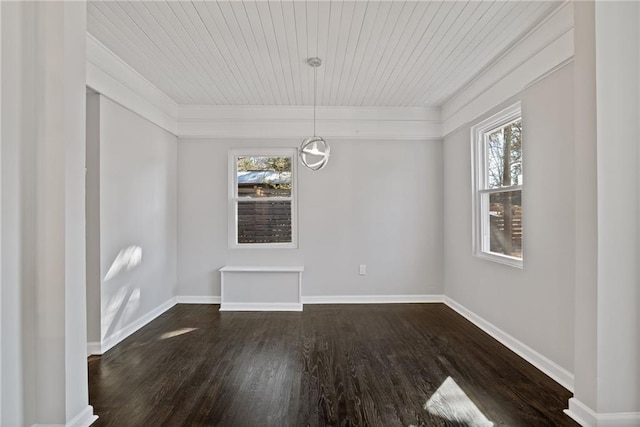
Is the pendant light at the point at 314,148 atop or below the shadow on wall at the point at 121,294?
atop

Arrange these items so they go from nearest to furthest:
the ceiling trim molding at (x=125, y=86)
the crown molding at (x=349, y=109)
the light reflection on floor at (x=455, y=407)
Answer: the light reflection on floor at (x=455, y=407) → the crown molding at (x=349, y=109) → the ceiling trim molding at (x=125, y=86)

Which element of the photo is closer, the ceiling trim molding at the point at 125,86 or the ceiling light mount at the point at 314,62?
the ceiling trim molding at the point at 125,86

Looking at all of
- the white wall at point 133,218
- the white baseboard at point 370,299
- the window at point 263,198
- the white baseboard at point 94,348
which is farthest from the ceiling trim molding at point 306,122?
the white baseboard at point 94,348

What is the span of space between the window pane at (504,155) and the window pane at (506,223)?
0.13 meters

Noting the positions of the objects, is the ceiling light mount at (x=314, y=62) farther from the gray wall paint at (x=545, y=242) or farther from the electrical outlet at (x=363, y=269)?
the electrical outlet at (x=363, y=269)

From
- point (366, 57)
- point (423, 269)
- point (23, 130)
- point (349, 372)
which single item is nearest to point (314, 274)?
point (423, 269)

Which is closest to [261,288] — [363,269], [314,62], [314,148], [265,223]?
[265,223]

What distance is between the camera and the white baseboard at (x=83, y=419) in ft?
6.24

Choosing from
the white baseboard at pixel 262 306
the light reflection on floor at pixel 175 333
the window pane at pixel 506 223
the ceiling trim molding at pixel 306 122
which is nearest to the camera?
the window pane at pixel 506 223

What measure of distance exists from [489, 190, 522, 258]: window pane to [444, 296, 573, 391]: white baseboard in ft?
2.44

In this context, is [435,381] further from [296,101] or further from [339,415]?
[296,101]

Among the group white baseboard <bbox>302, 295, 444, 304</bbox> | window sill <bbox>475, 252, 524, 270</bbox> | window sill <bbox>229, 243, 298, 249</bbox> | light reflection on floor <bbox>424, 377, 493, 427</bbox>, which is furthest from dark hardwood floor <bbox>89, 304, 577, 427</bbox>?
window sill <bbox>229, 243, 298, 249</bbox>

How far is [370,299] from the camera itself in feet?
16.0

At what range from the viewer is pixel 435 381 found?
8.50 ft
